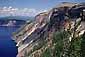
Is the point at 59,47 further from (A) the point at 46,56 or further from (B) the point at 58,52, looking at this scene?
(A) the point at 46,56

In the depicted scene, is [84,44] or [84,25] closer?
[84,44]

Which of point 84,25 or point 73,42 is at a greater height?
point 73,42

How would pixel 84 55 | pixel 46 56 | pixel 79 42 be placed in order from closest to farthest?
pixel 84 55
pixel 79 42
pixel 46 56

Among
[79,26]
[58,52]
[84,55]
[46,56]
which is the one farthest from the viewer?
[79,26]

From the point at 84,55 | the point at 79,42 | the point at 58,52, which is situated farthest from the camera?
the point at 58,52

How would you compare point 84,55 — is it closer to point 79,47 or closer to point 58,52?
point 79,47

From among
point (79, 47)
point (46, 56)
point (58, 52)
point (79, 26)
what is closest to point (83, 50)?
point (79, 47)

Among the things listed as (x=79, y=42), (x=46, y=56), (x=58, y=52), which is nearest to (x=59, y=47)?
(x=58, y=52)

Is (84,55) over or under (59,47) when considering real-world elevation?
over

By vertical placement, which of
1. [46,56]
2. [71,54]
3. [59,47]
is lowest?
[46,56]
